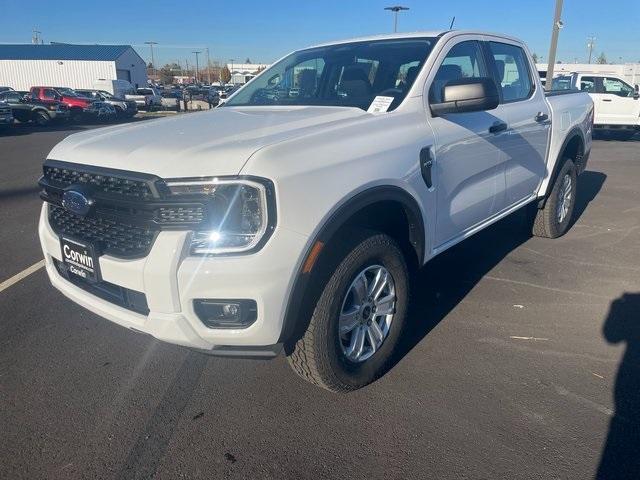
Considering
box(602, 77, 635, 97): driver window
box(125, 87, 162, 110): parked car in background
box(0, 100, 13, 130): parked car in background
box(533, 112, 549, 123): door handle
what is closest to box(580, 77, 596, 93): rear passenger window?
box(602, 77, 635, 97): driver window

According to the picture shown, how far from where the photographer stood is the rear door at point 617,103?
15523 mm

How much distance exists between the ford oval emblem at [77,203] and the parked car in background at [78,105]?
983 inches

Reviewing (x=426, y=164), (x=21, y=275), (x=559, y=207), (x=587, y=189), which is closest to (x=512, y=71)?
(x=559, y=207)

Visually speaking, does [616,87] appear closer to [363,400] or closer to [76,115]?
[363,400]

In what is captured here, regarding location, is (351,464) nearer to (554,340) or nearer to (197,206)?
(197,206)

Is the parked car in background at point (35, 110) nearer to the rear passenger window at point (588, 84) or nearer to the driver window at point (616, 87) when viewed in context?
the rear passenger window at point (588, 84)

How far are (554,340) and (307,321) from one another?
1.93 m

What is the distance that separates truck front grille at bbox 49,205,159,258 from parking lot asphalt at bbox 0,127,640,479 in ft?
2.97

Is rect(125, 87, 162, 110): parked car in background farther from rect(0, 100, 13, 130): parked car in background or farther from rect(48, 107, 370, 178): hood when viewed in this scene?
rect(48, 107, 370, 178): hood

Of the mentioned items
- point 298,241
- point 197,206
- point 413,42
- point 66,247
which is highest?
point 413,42

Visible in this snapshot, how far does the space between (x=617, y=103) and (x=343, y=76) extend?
15.2 metres

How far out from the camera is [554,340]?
347cm

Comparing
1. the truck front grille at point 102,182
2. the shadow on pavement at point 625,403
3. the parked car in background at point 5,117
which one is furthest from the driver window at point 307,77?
the parked car in background at point 5,117

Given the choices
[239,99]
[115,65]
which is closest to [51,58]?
[115,65]
